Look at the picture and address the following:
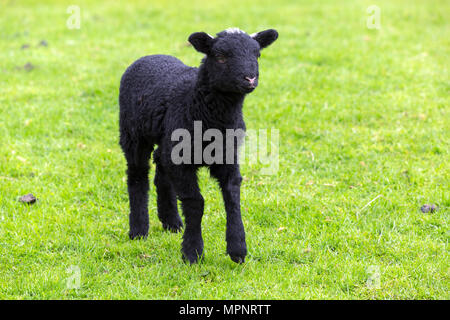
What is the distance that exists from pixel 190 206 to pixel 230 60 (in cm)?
148

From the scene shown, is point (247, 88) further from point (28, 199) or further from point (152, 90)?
point (28, 199)

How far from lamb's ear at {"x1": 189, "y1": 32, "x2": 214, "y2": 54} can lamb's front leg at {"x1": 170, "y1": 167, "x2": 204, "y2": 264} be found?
1170 mm

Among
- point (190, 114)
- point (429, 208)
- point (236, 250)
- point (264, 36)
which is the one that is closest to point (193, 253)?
point (236, 250)

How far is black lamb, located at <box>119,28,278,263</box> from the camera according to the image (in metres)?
4.92

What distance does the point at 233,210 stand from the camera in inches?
207

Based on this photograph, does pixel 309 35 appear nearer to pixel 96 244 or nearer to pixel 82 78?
pixel 82 78

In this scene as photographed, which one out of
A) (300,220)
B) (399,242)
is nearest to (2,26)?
(300,220)

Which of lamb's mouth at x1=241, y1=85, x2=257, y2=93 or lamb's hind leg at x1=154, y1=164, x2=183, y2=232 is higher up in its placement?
lamb's mouth at x1=241, y1=85, x2=257, y2=93

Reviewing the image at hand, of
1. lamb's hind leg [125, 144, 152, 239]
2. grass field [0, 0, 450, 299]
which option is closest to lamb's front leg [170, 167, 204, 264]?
grass field [0, 0, 450, 299]

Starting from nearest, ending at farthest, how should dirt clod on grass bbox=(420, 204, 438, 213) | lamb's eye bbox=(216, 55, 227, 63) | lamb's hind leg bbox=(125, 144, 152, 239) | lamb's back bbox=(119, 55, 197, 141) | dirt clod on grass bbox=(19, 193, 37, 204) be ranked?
lamb's eye bbox=(216, 55, 227, 63)
lamb's back bbox=(119, 55, 197, 141)
lamb's hind leg bbox=(125, 144, 152, 239)
dirt clod on grass bbox=(420, 204, 438, 213)
dirt clod on grass bbox=(19, 193, 37, 204)

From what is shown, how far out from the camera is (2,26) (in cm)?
1495

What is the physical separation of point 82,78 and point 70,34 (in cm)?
343

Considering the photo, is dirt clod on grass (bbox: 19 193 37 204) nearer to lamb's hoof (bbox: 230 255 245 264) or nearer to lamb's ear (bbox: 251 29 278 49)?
lamb's hoof (bbox: 230 255 245 264)
